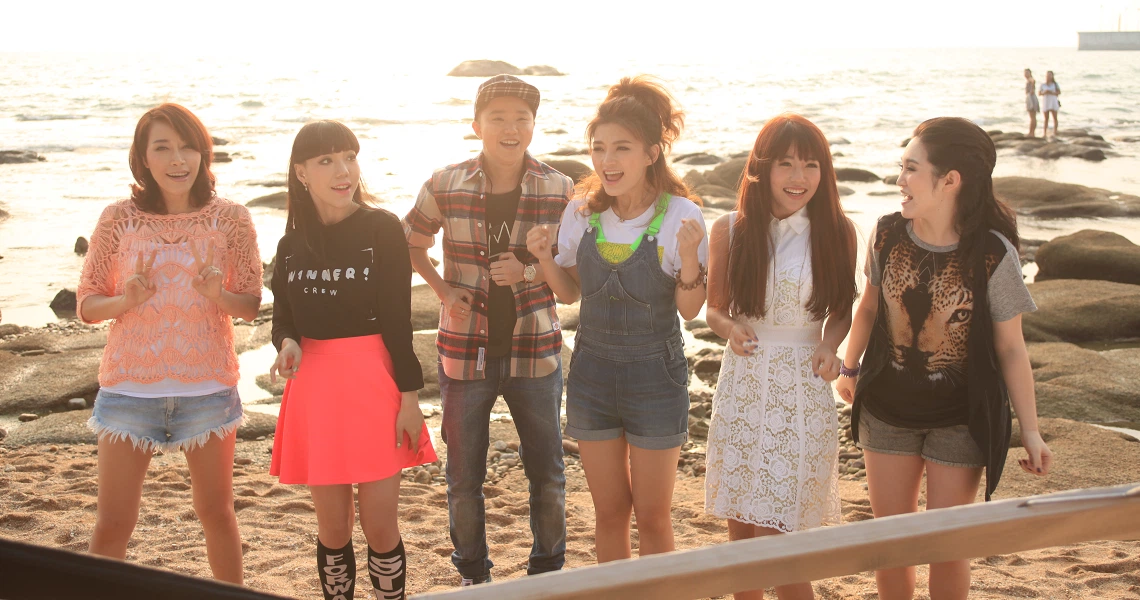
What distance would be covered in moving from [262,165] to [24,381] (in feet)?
50.5

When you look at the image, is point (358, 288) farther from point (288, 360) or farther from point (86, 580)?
point (86, 580)

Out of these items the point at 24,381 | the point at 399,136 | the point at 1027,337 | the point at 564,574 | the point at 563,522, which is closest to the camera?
the point at 564,574

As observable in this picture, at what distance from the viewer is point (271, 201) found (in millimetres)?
15570

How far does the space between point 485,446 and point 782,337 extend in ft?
4.35

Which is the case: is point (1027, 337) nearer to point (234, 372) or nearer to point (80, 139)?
point (234, 372)

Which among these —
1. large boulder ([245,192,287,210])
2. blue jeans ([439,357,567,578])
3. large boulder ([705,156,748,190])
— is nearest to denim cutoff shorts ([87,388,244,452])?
blue jeans ([439,357,567,578])

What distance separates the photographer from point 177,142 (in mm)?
3451

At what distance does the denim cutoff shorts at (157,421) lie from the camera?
329cm

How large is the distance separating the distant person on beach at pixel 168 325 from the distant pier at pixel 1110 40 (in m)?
155

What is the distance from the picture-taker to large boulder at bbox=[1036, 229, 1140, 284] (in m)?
10.4

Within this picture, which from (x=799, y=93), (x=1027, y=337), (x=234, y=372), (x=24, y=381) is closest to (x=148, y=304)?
(x=234, y=372)

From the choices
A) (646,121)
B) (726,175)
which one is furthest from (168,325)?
(726,175)

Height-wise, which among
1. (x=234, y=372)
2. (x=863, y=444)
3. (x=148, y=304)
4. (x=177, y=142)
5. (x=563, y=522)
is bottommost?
(x=563, y=522)

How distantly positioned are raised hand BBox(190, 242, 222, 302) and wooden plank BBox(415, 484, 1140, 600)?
8.65 ft
